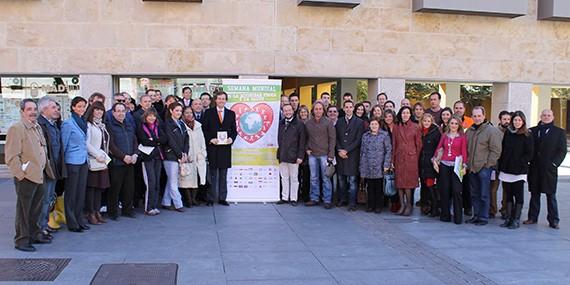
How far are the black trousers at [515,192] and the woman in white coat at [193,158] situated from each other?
16.1ft

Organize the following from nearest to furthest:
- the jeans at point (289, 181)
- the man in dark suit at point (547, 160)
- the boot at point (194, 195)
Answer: the man in dark suit at point (547, 160), the boot at point (194, 195), the jeans at point (289, 181)

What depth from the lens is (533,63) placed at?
13055 mm

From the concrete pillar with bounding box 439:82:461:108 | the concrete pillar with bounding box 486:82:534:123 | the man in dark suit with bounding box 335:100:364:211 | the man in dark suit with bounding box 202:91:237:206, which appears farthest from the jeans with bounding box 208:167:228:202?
the concrete pillar with bounding box 486:82:534:123

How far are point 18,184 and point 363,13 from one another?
868 centimetres

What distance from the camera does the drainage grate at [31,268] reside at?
5.02 meters

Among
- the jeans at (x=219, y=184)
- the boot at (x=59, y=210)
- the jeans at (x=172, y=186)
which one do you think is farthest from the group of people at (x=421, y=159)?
the boot at (x=59, y=210)

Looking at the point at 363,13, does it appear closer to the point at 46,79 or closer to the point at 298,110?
the point at 298,110

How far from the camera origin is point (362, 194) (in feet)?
29.9

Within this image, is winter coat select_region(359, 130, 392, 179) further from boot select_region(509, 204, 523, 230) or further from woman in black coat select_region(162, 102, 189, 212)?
woman in black coat select_region(162, 102, 189, 212)

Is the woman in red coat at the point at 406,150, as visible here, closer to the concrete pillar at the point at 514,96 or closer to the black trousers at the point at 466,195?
the black trousers at the point at 466,195

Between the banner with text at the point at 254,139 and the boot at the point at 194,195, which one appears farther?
the banner with text at the point at 254,139

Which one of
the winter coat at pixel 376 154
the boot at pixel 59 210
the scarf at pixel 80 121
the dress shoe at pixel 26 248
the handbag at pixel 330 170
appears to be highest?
the scarf at pixel 80 121

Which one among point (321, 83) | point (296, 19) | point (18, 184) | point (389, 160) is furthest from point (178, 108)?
point (321, 83)

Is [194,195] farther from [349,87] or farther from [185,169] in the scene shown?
[349,87]
